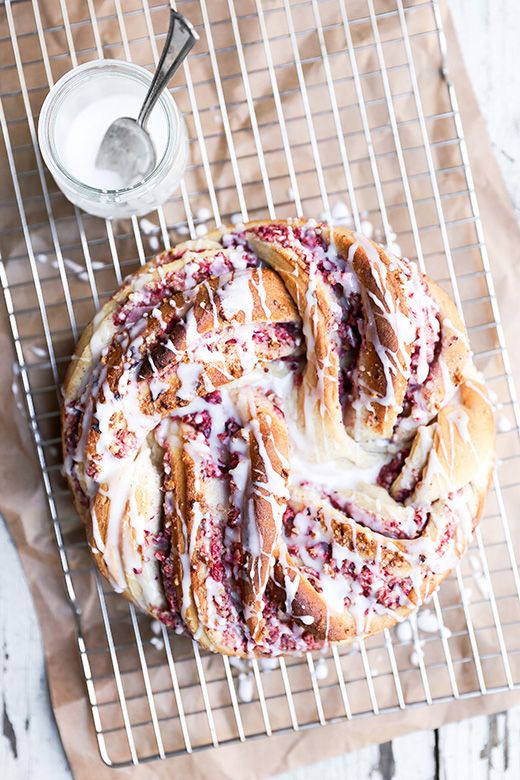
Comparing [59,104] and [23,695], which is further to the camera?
[23,695]

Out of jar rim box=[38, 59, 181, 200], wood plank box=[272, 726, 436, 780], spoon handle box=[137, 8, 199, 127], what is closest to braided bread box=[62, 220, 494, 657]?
jar rim box=[38, 59, 181, 200]

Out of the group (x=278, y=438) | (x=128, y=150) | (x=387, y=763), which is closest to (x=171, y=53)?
(x=128, y=150)

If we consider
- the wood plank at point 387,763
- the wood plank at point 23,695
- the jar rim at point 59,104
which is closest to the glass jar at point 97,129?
the jar rim at point 59,104

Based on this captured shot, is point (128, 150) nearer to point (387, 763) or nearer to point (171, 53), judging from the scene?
point (171, 53)

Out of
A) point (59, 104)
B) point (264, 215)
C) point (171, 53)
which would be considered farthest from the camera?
point (264, 215)

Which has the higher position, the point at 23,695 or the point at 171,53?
the point at 171,53

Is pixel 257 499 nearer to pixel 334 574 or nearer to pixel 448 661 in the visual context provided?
pixel 334 574

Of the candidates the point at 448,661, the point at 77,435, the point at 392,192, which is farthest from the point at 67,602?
the point at 392,192

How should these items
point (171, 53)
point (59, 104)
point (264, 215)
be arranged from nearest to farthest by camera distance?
1. point (171, 53)
2. point (59, 104)
3. point (264, 215)
